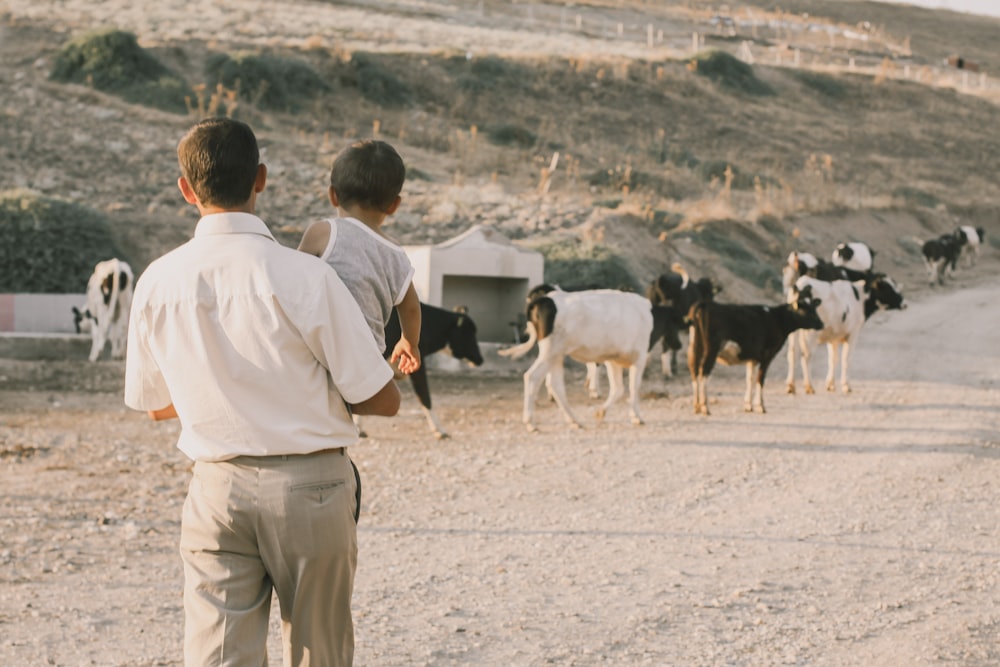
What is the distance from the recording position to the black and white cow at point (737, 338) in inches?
537

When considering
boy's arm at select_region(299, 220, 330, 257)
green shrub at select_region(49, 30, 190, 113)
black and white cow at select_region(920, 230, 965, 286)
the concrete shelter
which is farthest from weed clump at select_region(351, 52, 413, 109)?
boy's arm at select_region(299, 220, 330, 257)

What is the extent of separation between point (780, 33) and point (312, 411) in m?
77.5

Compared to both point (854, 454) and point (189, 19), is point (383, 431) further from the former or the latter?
point (189, 19)

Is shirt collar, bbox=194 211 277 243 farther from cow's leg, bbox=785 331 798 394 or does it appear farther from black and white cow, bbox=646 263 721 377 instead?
black and white cow, bbox=646 263 721 377

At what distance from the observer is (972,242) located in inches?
1351

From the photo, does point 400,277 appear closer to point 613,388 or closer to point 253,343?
point 253,343

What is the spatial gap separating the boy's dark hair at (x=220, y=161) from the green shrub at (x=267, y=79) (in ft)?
119

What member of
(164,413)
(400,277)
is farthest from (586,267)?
(164,413)

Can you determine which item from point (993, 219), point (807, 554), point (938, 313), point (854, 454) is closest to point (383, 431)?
point (854, 454)

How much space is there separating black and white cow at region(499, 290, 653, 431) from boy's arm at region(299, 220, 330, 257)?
862 centimetres

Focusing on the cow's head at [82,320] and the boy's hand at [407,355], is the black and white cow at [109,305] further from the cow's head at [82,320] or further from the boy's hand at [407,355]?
the boy's hand at [407,355]

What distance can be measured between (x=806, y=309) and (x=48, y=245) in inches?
514

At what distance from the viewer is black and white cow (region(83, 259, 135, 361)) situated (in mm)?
17312

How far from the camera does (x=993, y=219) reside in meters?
41.7
